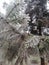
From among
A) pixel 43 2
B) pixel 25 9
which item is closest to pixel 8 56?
pixel 25 9

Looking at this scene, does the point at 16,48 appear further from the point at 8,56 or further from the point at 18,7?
the point at 18,7

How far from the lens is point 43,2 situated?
12.6ft

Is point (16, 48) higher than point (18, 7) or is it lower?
lower

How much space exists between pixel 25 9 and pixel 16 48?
942mm

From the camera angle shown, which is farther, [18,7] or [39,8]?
[39,8]

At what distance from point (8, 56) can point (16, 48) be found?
Result: 26 cm

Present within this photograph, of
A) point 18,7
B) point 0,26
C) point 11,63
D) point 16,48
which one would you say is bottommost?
point 11,63

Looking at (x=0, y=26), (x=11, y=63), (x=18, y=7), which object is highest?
(x=18, y=7)

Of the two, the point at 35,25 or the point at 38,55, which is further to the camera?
the point at 35,25

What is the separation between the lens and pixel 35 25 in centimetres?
393

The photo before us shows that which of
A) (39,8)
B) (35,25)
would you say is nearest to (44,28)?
(35,25)

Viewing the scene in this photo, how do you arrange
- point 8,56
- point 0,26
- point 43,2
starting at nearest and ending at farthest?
point 0,26
point 8,56
point 43,2

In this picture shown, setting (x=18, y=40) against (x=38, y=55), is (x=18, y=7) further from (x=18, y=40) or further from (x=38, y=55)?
(x=38, y=55)

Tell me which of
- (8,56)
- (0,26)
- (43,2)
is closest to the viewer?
(0,26)
